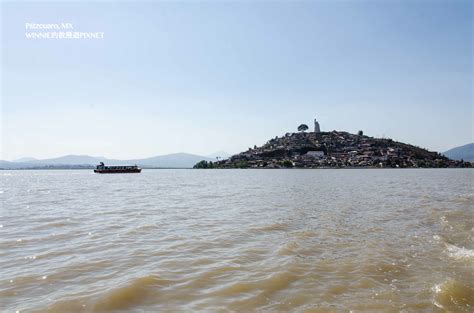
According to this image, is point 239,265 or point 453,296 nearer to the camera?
point 453,296

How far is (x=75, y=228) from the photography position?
1376 cm

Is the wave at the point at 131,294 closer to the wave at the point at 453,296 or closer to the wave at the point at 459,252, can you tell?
the wave at the point at 453,296

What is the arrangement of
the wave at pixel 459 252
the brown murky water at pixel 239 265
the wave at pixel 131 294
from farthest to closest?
the wave at pixel 459 252, the brown murky water at pixel 239 265, the wave at pixel 131 294

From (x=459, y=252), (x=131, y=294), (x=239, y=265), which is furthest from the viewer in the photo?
(x=459, y=252)

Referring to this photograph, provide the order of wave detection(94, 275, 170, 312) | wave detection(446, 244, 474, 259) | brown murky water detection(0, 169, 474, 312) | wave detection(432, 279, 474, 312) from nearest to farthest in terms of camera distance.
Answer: wave detection(432, 279, 474, 312)
wave detection(94, 275, 170, 312)
brown murky water detection(0, 169, 474, 312)
wave detection(446, 244, 474, 259)

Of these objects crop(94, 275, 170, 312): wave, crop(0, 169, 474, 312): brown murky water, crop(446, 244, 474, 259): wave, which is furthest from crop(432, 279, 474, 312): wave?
crop(94, 275, 170, 312): wave

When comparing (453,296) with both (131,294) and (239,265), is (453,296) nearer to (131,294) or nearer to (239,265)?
(239,265)

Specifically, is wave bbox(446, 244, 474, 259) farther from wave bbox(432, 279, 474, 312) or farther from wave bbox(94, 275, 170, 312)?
wave bbox(94, 275, 170, 312)

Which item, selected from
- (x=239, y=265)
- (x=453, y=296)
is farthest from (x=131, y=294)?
(x=453, y=296)

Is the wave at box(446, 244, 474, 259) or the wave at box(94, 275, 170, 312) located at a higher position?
the wave at box(94, 275, 170, 312)

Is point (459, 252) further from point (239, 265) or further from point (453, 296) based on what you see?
point (239, 265)

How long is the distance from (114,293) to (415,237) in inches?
421

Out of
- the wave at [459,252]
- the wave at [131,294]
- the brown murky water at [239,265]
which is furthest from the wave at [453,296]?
the wave at [131,294]

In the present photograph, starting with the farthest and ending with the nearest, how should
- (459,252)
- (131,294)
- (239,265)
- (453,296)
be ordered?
(459,252)
(239,265)
(131,294)
(453,296)
